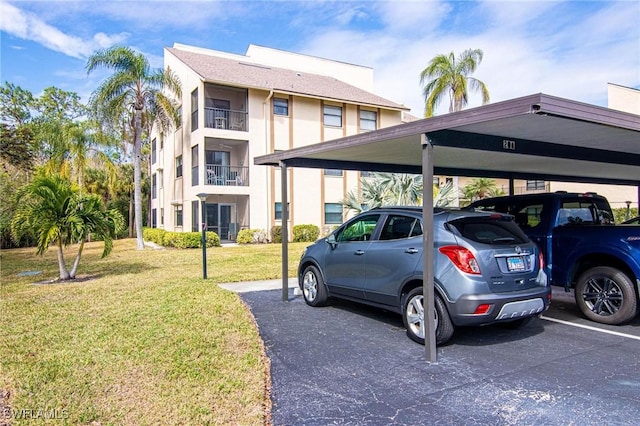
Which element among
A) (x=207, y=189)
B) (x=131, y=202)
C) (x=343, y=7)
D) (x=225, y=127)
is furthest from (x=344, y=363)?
(x=131, y=202)

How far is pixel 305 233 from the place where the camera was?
24062 mm

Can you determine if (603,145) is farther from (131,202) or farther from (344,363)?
(131,202)

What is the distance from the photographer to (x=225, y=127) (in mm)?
23609

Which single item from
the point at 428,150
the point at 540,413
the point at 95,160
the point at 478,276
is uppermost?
the point at 95,160

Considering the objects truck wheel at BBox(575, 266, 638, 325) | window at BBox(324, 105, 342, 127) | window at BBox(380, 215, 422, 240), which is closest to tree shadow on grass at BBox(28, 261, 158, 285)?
window at BBox(380, 215, 422, 240)

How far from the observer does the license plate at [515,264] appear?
5293mm

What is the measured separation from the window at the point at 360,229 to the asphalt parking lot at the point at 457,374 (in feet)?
4.19

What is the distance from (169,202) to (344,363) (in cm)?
2527

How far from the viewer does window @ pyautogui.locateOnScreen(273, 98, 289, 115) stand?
2441cm

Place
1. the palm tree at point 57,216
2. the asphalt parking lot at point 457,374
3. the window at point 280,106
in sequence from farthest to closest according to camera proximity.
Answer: the window at point 280,106 < the palm tree at point 57,216 < the asphalt parking lot at point 457,374

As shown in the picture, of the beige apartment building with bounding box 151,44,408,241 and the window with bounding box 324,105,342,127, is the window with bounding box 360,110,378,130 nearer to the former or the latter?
the beige apartment building with bounding box 151,44,408,241

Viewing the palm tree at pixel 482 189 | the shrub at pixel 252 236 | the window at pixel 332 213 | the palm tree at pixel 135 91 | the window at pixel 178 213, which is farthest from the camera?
the palm tree at pixel 482 189

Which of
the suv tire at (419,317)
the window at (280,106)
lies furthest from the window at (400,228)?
the window at (280,106)

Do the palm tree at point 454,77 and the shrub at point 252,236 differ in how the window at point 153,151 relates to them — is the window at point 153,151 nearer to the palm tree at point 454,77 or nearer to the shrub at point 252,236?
the shrub at point 252,236
